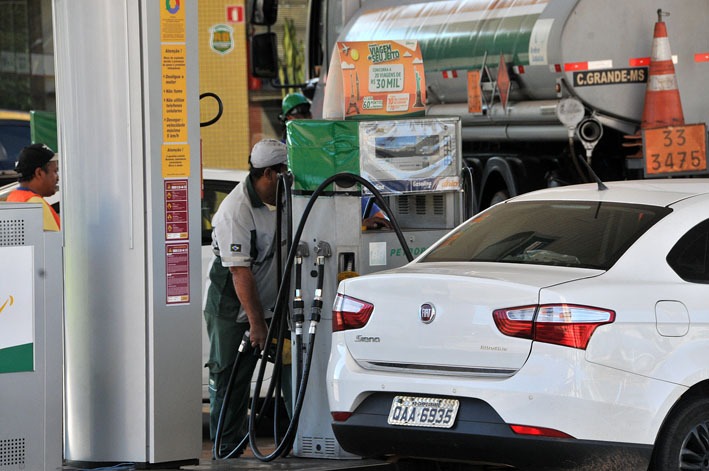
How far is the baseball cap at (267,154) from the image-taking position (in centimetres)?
791

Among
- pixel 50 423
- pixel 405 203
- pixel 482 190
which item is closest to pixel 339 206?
pixel 405 203

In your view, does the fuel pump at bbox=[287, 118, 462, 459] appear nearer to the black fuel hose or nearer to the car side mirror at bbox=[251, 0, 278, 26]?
the black fuel hose

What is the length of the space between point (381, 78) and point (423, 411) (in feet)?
7.64

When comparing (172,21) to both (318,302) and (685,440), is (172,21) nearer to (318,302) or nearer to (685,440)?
(318,302)

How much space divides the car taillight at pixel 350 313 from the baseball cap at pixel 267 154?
171 centimetres

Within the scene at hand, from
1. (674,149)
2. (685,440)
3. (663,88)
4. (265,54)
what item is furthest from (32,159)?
(265,54)

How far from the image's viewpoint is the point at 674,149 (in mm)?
10117

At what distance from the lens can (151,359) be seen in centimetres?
672

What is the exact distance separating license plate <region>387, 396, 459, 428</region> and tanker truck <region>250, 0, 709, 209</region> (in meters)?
4.07

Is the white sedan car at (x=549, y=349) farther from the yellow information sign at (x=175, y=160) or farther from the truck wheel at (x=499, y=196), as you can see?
the truck wheel at (x=499, y=196)

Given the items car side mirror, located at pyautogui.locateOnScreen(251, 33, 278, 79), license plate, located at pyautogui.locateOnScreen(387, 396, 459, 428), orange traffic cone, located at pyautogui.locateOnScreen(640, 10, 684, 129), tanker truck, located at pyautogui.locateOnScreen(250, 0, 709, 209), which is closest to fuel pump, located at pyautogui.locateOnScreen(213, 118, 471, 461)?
license plate, located at pyautogui.locateOnScreen(387, 396, 459, 428)

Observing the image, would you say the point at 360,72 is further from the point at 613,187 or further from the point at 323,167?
the point at 613,187

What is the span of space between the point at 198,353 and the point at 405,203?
64.4 inches

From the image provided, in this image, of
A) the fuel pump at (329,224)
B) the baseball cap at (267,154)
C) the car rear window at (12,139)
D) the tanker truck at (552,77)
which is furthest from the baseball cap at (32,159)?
the car rear window at (12,139)
